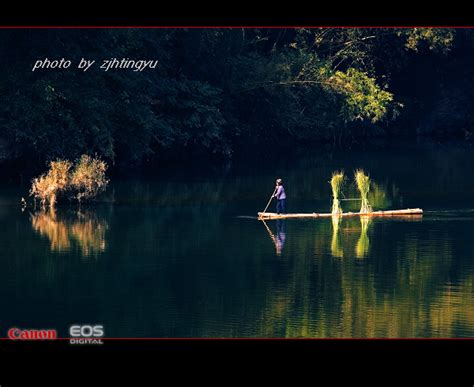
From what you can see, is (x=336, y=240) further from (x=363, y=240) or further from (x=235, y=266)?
(x=235, y=266)

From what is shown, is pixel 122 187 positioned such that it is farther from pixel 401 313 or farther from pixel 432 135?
pixel 432 135

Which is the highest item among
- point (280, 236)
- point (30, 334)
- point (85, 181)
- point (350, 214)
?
point (85, 181)

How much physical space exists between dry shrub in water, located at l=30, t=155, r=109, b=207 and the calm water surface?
2.56ft

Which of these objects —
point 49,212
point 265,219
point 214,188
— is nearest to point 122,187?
point 214,188

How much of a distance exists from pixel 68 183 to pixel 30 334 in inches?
750

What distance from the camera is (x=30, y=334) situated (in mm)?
21438

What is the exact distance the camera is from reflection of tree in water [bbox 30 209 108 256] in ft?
102

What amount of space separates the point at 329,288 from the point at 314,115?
41.4m

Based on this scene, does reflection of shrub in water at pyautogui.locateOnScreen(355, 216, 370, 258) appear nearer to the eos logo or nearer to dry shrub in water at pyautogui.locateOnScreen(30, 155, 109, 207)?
dry shrub in water at pyautogui.locateOnScreen(30, 155, 109, 207)

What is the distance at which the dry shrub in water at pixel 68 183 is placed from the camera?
1561 inches

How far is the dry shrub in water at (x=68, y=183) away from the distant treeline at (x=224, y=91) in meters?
5.42

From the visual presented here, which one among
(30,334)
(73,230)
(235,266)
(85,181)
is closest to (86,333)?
(30,334)

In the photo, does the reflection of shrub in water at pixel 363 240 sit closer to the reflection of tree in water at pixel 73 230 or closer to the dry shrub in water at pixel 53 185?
the reflection of tree in water at pixel 73 230

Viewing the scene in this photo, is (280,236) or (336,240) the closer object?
(336,240)
